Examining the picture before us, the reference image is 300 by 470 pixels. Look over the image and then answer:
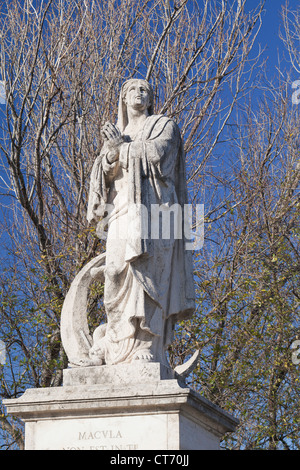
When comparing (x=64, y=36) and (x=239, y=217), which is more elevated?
(x=64, y=36)

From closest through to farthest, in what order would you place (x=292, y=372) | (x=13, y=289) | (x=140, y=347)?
1. (x=140, y=347)
2. (x=292, y=372)
3. (x=13, y=289)

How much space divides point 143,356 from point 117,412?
0.54 m

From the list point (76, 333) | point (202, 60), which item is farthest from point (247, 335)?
point (76, 333)

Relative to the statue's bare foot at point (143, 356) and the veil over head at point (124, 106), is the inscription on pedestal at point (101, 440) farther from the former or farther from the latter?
the veil over head at point (124, 106)

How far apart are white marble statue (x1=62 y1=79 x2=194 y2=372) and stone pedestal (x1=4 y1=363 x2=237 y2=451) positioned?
20cm

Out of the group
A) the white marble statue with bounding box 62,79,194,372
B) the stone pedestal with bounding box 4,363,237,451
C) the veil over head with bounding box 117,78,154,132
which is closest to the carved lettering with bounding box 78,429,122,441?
the stone pedestal with bounding box 4,363,237,451

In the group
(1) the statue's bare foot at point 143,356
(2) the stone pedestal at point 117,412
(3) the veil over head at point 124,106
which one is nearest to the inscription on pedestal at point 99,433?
(2) the stone pedestal at point 117,412

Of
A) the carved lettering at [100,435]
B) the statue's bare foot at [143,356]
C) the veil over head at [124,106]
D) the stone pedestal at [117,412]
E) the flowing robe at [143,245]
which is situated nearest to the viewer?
the stone pedestal at [117,412]

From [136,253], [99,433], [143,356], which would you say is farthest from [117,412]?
[136,253]

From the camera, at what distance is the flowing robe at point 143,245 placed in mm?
8906

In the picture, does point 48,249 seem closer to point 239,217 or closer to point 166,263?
A: point 239,217

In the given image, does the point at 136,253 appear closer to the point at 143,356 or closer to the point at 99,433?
the point at 143,356

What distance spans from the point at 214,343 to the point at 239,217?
2475 millimetres

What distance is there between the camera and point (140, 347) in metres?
8.88
